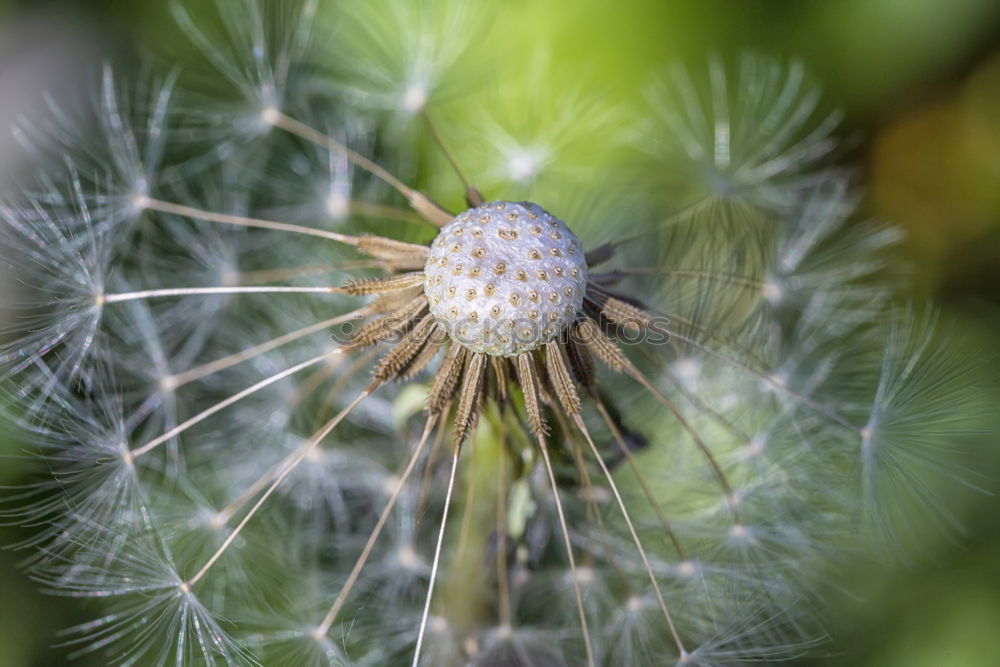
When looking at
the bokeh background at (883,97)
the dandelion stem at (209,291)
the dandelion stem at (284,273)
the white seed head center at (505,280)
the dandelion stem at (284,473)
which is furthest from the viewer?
the bokeh background at (883,97)

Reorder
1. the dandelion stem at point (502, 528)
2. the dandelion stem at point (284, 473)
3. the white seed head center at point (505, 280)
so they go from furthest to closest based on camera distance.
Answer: the dandelion stem at point (502, 528), the dandelion stem at point (284, 473), the white seed head center at point (505, 280)

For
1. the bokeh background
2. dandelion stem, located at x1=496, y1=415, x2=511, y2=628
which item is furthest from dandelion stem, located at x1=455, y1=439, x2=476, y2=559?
the bokeh background

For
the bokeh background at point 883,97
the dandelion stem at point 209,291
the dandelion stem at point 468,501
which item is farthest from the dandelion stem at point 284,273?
the bokeh background at point 883,97

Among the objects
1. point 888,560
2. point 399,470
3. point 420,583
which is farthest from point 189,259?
point 888,560

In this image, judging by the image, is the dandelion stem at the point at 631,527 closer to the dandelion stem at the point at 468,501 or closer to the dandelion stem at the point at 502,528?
the dandelion stem at the point at 502,528

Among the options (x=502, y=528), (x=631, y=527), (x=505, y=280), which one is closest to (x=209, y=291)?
(x=505, y=280)
